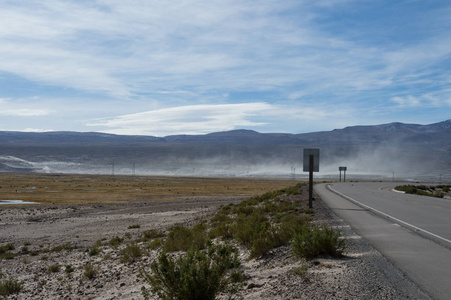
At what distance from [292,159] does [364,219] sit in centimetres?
17666

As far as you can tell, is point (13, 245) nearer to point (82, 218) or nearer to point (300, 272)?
point (82, 218)

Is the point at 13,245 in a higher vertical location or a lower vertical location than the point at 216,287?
lower

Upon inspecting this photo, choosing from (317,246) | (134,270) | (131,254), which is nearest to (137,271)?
(134,270)

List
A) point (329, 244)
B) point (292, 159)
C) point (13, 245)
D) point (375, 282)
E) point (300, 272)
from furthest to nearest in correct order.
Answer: point (292, 159) → point (13, 245) → point (329, 244) → point (300, 272) → point (375, 282)

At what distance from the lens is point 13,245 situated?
17.9 meters

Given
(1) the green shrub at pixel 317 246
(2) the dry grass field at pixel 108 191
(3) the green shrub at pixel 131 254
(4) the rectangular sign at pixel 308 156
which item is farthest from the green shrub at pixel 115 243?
(2) the dry grass field at pixel 108 191

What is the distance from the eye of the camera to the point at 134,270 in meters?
11.2

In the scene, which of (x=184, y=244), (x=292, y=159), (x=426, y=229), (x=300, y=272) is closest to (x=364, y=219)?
(x=426, y=229)

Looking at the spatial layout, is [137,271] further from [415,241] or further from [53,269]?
[415,241]

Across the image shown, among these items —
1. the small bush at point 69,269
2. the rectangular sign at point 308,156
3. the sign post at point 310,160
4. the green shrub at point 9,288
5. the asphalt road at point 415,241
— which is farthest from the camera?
the rectangular sign at point 308,156

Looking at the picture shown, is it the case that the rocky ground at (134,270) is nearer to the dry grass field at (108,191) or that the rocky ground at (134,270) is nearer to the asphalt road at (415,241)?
the asphalt road at (415,241)

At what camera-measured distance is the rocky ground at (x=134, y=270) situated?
632 centimetres

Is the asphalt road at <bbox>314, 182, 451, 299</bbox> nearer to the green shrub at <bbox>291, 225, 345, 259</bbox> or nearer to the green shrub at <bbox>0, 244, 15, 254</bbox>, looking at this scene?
the green shrub at <bbox>291, 225, 345, 259</bbox>

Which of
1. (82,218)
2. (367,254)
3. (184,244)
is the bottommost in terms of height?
(82,218)
